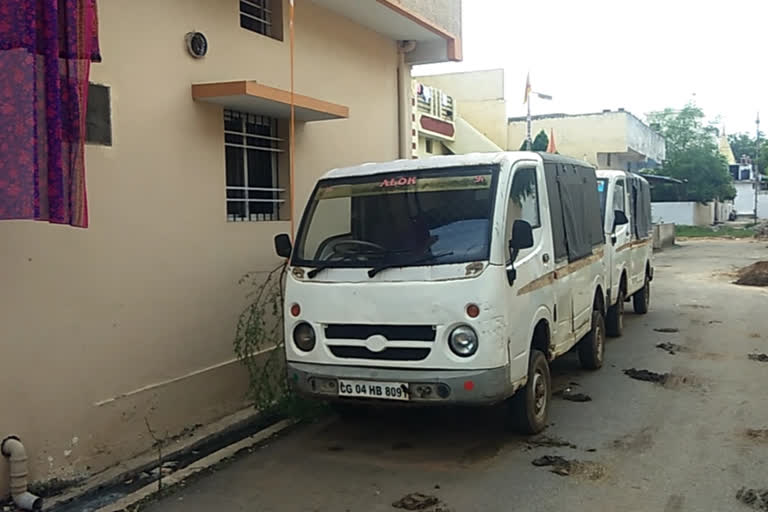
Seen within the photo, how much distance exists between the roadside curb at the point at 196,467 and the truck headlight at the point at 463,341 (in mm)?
2111

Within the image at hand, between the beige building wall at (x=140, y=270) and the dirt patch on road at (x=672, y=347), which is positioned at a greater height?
the beige building wall at (x=140, y=270)

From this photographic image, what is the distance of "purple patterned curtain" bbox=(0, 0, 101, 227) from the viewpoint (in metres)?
4.43

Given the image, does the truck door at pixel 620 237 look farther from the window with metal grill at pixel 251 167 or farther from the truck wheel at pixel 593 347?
the window with metal grill at pixel 251 167

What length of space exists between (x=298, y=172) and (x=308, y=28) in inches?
67.5

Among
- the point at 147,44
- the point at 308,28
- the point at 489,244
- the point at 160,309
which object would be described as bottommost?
the point at 160,309

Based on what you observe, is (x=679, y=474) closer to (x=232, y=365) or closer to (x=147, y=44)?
(x=232, y=365)

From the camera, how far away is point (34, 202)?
176 inches

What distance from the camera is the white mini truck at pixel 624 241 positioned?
9.87 m

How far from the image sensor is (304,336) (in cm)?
558

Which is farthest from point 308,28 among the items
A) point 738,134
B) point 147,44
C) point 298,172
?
point 738,134


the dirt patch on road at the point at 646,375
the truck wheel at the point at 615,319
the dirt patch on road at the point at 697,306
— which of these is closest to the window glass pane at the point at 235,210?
the dirt patch on road at the point at 646,375

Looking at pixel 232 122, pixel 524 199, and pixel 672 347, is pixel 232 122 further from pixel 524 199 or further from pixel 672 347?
pixel 672 347

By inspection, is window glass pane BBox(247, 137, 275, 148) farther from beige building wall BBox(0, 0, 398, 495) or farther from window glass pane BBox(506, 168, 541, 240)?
window glass pane BBox(506, 168, 541, 240)

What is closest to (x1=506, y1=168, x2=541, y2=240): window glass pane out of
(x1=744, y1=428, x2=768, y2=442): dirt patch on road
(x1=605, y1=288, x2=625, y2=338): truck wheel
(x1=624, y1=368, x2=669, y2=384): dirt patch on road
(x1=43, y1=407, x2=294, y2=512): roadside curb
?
(x1=744, y1=428, x2=768, y2=442): dirt patch on road
